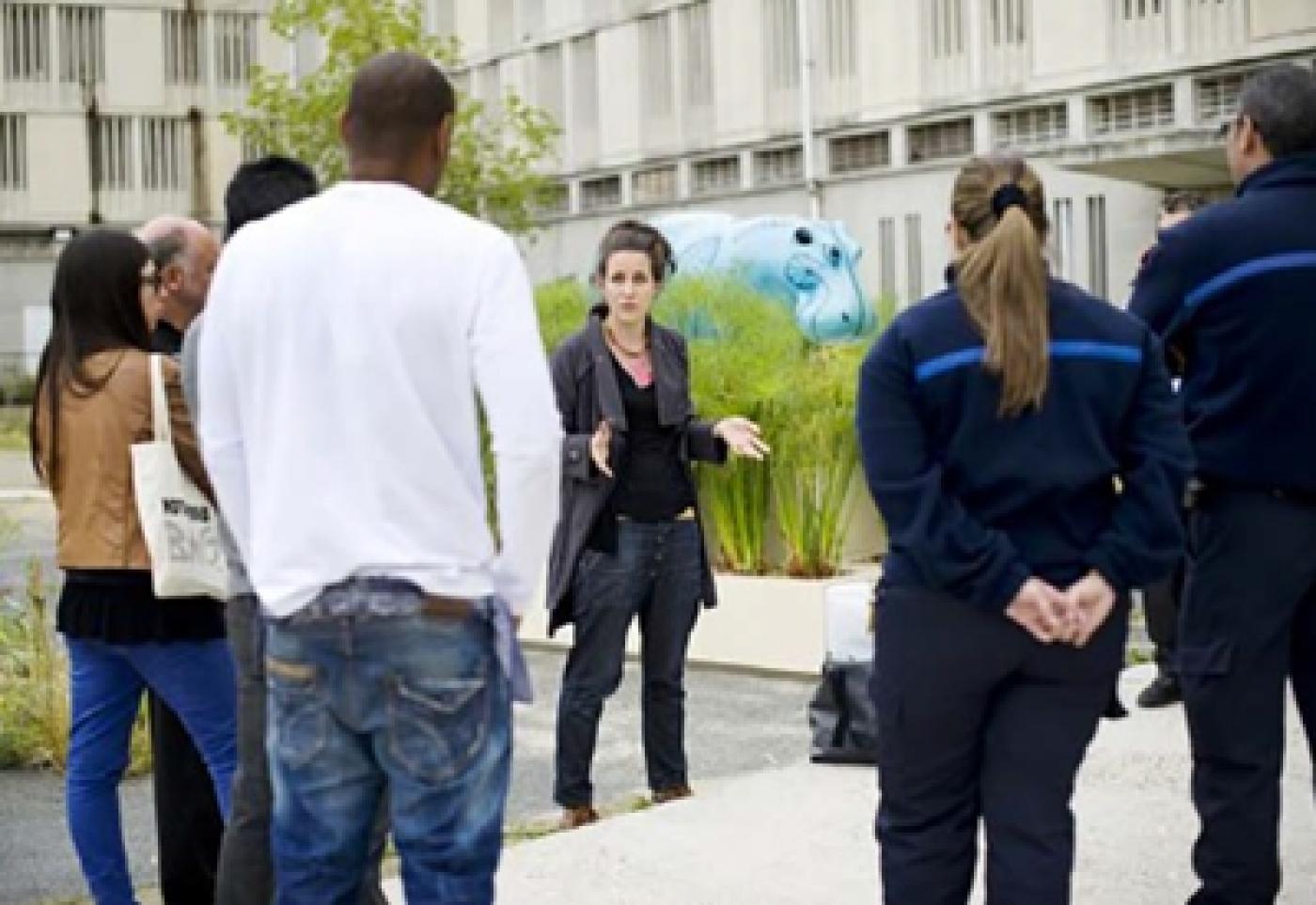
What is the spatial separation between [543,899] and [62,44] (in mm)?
49564

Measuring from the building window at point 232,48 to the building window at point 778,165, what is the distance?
21.0 meters

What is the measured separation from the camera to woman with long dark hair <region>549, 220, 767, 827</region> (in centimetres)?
655

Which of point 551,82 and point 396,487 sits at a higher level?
point 551,82

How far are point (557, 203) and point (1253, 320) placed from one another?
1496 inches

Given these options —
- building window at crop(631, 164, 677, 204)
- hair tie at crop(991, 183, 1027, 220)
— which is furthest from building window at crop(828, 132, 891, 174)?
hair tie at crop(991, 183, 1027, 220)

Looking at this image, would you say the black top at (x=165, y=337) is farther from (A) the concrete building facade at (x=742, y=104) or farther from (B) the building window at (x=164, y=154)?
(B) the building window at (x=164, y=154)

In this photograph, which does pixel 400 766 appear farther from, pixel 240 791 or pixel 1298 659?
pixel 1298 659

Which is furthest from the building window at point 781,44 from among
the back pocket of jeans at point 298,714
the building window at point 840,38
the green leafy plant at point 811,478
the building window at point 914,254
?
the back pocket of jeans at point 298,714

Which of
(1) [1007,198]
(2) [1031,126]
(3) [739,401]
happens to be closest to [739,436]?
(1) [1007,198]

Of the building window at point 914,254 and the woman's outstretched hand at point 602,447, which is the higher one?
the building window at point 914,254

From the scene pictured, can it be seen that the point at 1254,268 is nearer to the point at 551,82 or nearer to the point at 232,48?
the point at 551,82

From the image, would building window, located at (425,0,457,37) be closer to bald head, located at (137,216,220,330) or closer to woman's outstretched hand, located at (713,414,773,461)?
woman's outstretched hand, located at (713,414,773,461)

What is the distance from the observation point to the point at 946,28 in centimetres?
3228

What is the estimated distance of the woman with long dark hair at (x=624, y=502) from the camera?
21.5 feet
